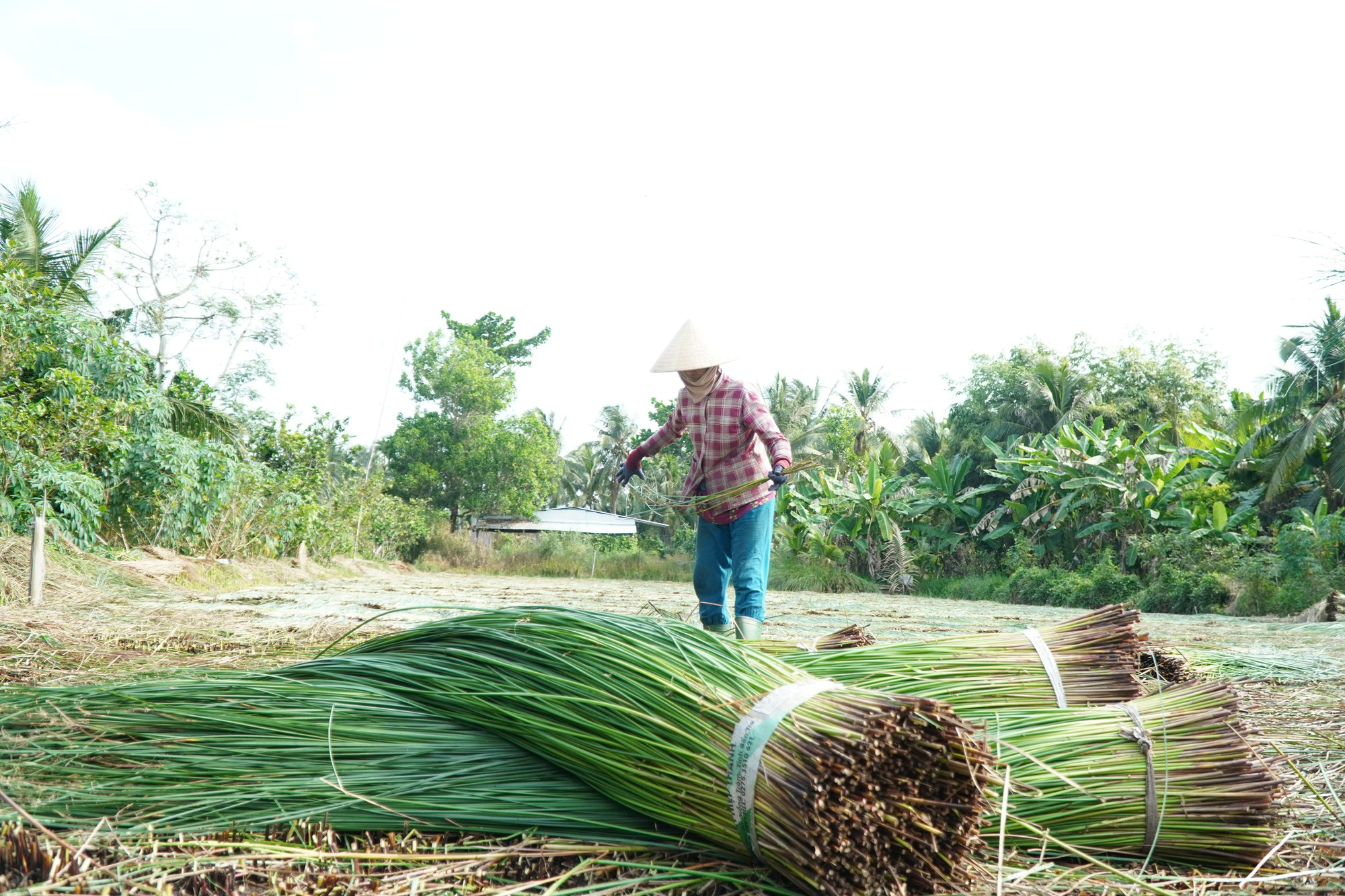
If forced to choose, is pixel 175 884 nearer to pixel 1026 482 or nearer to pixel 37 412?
pixel 37 412

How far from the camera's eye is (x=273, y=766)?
1.77 m

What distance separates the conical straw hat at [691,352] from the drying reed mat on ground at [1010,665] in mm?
1780

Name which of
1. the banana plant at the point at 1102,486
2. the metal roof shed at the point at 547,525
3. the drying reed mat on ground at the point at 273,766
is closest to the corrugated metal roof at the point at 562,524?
the metal roof shed at the point at 547,525

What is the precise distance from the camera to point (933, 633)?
5.82m

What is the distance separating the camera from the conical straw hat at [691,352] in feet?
12.5

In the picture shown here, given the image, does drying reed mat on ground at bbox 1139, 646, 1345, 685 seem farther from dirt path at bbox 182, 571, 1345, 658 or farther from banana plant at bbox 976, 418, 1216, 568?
banana plant at bbox 976, 418, 1216, 568

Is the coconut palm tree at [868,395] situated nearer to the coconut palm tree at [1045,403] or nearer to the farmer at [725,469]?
the coconut palm tree at [1045,403]

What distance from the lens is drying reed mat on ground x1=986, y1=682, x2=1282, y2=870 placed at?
163cm

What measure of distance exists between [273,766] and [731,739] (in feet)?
3.08

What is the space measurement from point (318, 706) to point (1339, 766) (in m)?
2.42

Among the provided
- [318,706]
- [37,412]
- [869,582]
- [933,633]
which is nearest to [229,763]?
[318,706]

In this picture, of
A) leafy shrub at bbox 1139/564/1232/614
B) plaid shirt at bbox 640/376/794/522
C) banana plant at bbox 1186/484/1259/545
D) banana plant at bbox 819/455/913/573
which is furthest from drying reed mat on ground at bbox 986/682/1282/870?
banana plant at bbox 819/455/913/573

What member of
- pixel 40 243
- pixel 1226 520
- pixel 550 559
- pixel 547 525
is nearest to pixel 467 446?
pixel 547 525

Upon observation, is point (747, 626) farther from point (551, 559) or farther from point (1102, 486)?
point (551, 559)
